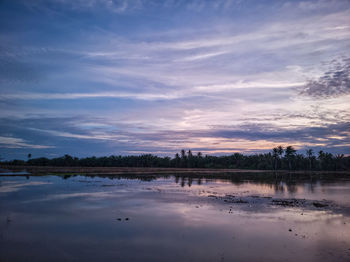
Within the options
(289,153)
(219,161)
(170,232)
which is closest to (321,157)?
(289,153)

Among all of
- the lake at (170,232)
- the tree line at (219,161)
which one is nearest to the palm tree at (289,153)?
the tree line at (219,161)

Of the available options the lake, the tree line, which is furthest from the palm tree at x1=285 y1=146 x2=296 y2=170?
the lake

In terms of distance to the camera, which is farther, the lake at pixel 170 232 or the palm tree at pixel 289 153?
the palm tree at pixel 289 153

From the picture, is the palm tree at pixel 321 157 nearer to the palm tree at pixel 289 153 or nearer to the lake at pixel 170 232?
the palm tree at pixel 289 153

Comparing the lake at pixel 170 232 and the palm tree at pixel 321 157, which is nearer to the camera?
the lake at pixel 170 232

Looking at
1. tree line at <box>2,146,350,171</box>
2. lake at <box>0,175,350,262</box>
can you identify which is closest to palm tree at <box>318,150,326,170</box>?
tree line at <box>2,146,350,171</box>

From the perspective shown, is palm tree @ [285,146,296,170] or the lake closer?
the lake

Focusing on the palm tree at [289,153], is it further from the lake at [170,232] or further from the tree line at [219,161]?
the lake at [170,232]

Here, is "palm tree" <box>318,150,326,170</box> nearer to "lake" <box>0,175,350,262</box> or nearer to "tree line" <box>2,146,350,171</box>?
"tree line" <box>2,146,350,171</box>

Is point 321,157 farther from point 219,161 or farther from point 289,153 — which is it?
point 219,161

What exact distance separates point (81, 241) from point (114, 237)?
1873mm

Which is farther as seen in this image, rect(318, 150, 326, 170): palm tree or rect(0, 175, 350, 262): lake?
rect(318, 150, 326, 170): palm tree

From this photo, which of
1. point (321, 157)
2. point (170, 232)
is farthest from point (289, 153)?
point (170, 232)

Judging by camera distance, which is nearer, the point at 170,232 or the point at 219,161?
the point at 170,232
